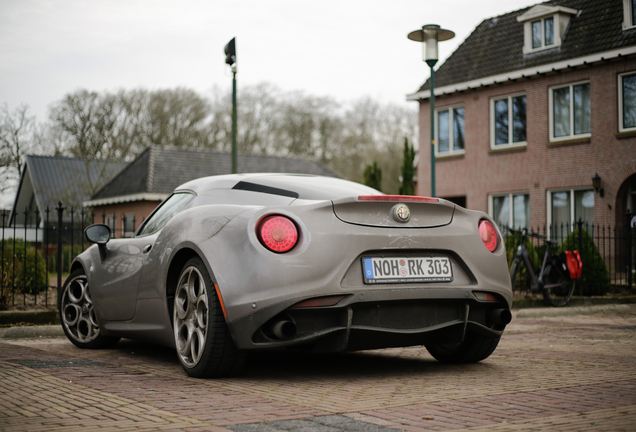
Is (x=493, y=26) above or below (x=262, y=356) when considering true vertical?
above

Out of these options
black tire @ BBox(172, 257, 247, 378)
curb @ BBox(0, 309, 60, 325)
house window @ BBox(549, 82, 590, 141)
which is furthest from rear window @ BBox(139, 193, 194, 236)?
house window @ BBox(549, 82, 590, 141)

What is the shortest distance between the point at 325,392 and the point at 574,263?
1003 cm

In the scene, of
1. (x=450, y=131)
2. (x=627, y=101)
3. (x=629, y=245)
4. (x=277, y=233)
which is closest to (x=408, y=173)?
(x=450, y=131)

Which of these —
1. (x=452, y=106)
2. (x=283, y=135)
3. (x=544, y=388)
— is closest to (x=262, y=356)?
(x=544, y=388)

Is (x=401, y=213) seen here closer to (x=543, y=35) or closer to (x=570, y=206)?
(x=570, y=206)

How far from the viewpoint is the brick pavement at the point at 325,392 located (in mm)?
3281

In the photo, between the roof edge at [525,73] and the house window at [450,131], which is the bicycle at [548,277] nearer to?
the roof edge at [525,73]

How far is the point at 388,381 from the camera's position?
4.53 meters

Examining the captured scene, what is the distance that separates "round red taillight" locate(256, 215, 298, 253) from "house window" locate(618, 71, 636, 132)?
1958 cm

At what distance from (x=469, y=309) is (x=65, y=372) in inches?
107

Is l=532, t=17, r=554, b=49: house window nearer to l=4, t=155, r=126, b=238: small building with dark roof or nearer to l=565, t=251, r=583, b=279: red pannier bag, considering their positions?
l=565, t=251, r=583, b=279: red pannier bag

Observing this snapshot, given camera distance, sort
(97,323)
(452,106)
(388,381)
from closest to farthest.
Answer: (388,381) → (97,323) → (452,106)

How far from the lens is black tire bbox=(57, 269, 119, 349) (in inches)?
248

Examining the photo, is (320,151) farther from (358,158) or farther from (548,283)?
(548,283)
